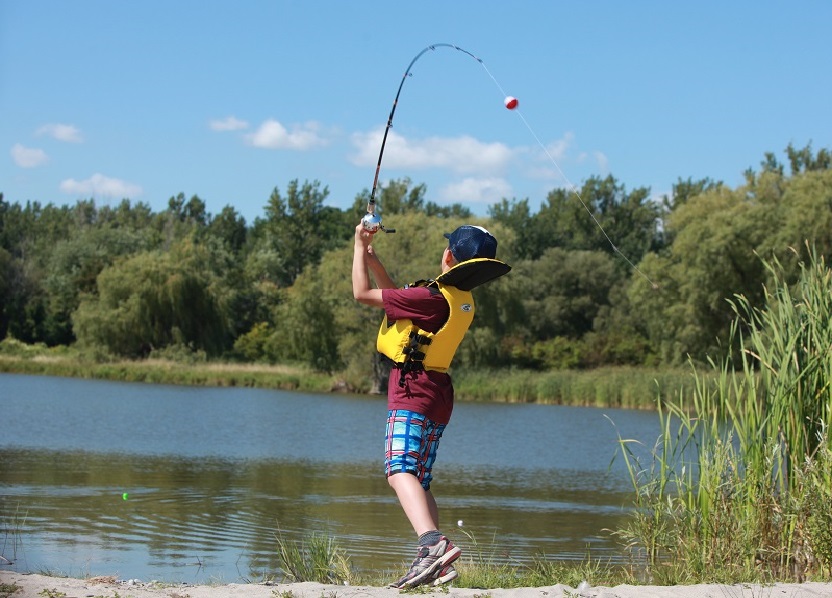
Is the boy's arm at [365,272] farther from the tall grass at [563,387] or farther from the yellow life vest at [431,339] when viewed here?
the tall grass at [563,387]

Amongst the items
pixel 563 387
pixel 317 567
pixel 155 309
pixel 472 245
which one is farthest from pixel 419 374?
pixel 155 309

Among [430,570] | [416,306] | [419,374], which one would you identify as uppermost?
[416,306]

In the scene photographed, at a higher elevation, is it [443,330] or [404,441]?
[443,330]

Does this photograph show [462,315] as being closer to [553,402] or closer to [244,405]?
[244,405]

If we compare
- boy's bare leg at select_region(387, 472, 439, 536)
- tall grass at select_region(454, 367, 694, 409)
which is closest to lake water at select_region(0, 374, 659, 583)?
boy's bare leg at select_region(387, 472, 439, 536)

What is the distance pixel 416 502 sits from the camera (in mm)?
5051

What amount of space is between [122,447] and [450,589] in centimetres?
1369

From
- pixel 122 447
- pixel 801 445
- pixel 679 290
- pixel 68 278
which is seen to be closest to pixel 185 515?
pixel 801 445

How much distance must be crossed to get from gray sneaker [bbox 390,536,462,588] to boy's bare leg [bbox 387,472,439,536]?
0.12m

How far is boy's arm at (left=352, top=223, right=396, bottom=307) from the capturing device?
522cm

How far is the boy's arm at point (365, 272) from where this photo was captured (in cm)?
522

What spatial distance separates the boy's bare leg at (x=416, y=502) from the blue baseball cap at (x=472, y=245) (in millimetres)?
1096

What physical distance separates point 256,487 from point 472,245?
29.0 ft

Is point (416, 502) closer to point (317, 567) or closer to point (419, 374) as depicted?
point (419, 374)
